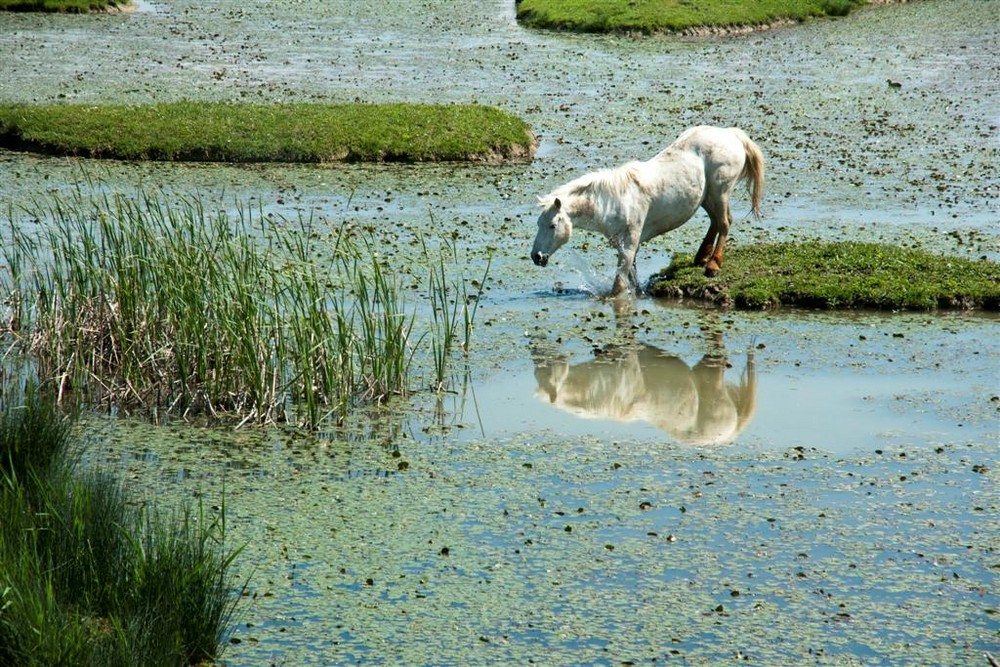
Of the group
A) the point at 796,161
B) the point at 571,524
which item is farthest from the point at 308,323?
the point at 796,161

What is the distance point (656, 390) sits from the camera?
36.5ft

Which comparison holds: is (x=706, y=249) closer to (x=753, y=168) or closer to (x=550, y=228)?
(x=753, y=168)

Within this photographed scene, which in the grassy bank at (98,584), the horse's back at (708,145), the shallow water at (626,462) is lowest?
the shallow water at (626,462)

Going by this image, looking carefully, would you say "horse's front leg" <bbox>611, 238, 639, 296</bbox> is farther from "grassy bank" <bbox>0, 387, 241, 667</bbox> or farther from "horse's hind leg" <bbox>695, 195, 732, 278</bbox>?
"grassy bank" <bbox>0, 387, 241, 667</bbox>

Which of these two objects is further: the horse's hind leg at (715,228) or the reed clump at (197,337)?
the horse's hind leg at (715,228)

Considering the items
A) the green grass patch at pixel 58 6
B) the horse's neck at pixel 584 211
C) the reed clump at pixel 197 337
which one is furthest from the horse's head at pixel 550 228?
the green grass patch at pixel 58 6

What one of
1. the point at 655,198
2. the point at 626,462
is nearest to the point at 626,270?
the point at 655,198

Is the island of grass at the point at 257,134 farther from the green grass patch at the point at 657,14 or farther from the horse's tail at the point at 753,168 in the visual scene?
the green grass patch at the point at 657,14

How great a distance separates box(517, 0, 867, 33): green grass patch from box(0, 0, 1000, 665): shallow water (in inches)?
501

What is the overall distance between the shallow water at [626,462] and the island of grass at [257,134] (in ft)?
1.69

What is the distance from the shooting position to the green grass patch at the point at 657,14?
34062mm

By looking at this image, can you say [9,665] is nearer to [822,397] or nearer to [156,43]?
[822,397]

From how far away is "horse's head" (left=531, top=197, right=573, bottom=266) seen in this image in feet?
44.2

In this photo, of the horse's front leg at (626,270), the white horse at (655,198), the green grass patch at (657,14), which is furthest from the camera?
the green grass patch at (657,14)
